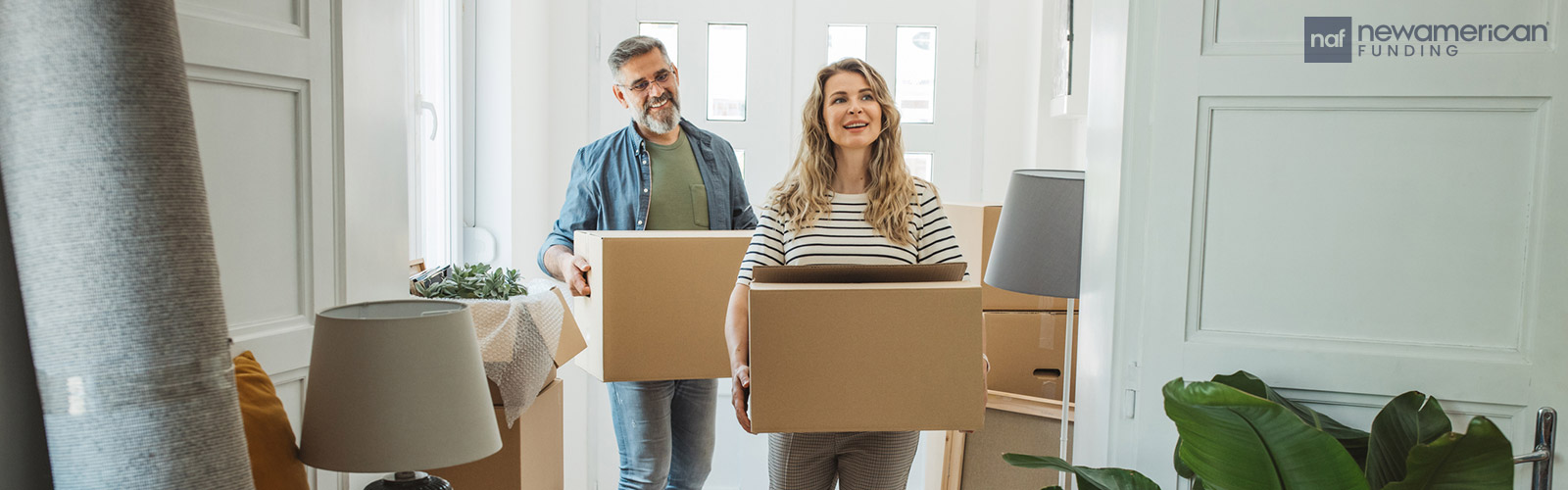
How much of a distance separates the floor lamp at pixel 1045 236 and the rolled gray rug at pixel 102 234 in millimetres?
1442

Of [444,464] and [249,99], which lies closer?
[444,464]

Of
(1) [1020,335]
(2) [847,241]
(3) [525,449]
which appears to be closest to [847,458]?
(2) [847,241]

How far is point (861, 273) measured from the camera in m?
1.59

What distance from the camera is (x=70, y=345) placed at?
35.2 inches

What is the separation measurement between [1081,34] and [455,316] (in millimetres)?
1921

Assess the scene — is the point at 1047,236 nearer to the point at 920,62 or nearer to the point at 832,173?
the point at 832,173

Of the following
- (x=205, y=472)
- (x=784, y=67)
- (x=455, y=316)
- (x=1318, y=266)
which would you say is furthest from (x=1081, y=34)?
(x=205, y=472)

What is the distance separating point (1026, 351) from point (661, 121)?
1067 mm

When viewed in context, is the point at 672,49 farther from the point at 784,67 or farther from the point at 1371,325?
the point at 1371,325

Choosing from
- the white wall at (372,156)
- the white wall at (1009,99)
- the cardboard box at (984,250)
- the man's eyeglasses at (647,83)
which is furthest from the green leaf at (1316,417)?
the white wall at (1009,99)

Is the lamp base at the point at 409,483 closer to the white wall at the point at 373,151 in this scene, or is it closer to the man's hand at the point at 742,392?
the white wall at the point at 373,151

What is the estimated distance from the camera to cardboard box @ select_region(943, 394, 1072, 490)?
7.50 ft

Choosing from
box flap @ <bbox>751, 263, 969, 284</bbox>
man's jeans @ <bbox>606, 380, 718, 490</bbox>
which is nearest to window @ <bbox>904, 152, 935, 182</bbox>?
man's jeans @ <bbox>606, 380, 718, 490</bbox>

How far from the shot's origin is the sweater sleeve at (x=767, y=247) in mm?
1815
